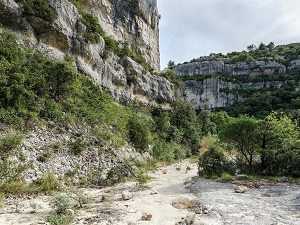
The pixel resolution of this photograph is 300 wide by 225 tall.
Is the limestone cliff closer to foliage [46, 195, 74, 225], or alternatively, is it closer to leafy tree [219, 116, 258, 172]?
leafy tree [219, 116, 258, 172]

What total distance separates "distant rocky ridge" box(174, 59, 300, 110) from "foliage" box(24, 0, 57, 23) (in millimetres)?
57835

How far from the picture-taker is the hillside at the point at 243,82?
7131 centimetres

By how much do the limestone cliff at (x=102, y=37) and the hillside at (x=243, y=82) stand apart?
121 ft

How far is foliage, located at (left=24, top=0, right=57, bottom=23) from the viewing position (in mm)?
18992

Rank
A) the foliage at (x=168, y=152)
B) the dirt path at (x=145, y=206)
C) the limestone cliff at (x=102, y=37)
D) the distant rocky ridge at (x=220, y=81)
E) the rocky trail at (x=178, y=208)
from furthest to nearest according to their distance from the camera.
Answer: the distant rocky ridge at (x=220, y=81) < the foliage at (x=168, y=152) < the limestone cliff at (x=102, y=37) < the dirt path at (x=145, y=206) < the rocky trail at (x=178, y=208)

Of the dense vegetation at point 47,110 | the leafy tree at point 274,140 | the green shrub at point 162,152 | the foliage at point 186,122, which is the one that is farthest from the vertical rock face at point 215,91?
the leafy tree at point 274,140

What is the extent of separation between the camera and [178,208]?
A: 920 cm

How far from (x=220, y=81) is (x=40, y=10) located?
69238 mm

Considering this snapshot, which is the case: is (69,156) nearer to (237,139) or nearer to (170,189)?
(170,189)

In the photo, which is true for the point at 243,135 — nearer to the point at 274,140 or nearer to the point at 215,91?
the point at 274,140

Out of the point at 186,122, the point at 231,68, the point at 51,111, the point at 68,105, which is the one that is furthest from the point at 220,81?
the point at 51,111

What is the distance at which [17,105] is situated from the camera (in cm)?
1302

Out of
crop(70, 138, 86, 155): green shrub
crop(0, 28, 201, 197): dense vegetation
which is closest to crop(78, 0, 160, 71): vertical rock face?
crop(0, 28, 201, 197): dense vegetation

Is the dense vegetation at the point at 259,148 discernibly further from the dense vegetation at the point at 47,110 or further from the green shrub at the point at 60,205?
the green shrub at the point at 60,205
